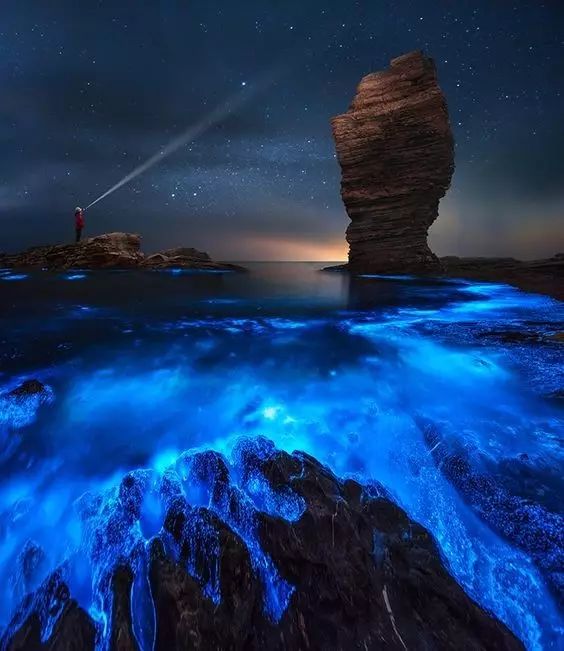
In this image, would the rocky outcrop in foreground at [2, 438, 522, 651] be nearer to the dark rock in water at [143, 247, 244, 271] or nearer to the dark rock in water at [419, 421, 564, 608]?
the dark rock in water at [419, 421, 564, 608]

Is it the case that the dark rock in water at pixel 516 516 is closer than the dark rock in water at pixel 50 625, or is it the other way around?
the dark rock in water at pixel 50 625

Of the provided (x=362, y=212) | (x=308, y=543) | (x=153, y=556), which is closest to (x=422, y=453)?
(x=308, y=543)

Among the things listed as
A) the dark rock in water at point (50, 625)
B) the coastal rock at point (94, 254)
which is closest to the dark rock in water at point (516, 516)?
the dark rock in water at point (50, 625)

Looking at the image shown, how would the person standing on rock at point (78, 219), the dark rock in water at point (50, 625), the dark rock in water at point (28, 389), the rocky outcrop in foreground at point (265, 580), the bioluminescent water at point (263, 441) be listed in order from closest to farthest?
the dark rock in water at point (50, 625) < the rocky outcrop in foreground at point (265, 580) < the bioluminescent water at point (263, 441) < the dark rock in water at point (28, 389) < the person standing on rock at point (78, 219)

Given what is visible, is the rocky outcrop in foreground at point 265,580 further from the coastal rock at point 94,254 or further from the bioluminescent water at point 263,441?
the coastal rock at point 94,254

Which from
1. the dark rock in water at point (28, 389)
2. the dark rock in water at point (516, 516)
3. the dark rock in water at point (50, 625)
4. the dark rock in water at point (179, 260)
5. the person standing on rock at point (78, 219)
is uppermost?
the person standing on rock at point (78, 219)

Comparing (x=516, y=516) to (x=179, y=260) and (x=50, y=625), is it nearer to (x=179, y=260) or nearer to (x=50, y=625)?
(x=50, y=625)

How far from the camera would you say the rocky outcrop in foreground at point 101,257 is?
Result: 1324 inches

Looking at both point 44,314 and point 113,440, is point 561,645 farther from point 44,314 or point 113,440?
point 44,314

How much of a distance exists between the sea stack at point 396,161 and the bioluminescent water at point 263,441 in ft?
90.9

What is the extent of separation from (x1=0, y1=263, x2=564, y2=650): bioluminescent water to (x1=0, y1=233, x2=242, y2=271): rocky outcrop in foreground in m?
29.3

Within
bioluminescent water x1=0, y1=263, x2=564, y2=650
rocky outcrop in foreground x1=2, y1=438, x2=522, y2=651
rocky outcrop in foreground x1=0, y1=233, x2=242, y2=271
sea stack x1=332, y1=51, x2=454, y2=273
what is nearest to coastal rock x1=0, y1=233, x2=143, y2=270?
rocky outcrop in foreground x1=0, y1=233, x2=242, y2=271

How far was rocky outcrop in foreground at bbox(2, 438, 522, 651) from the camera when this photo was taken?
215 centimetres

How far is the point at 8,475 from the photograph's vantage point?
3.38m
